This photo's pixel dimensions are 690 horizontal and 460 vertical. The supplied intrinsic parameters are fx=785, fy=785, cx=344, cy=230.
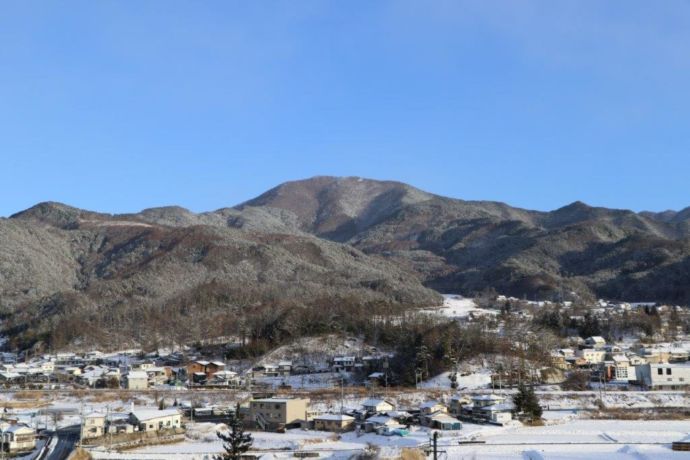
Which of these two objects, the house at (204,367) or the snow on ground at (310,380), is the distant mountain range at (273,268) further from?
the snow on ground at (310,380)

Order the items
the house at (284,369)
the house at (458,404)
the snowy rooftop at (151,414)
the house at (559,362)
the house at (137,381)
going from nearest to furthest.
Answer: the snowy rooftop at (151,414) < the house at (458,404) < the house at (137,381) < the house at (559,362) < the house at (284,369)

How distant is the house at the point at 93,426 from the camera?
3575cm

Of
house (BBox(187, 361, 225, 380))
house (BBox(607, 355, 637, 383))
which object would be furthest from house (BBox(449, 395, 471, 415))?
house (BBox(187, 361, 225, 380))

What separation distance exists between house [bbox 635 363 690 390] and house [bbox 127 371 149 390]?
33423 mm

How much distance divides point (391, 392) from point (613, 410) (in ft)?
41.8

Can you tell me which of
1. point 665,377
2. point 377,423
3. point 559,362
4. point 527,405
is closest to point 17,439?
point 377,423

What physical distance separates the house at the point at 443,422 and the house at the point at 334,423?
3.95m

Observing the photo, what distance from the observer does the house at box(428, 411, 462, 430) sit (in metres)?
37.0

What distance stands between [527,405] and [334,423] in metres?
9.74

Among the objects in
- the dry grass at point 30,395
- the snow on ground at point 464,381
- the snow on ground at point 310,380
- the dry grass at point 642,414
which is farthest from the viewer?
the snow on ground at point 310,380

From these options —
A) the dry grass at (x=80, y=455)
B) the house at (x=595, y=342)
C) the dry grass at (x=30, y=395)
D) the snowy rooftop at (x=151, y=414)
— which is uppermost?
the house at (x=595, y=342)

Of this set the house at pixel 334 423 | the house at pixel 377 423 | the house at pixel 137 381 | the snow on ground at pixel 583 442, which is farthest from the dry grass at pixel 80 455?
the house at pixel 137 381

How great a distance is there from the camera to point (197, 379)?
190ft

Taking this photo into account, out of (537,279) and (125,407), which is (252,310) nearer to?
(125,407)
